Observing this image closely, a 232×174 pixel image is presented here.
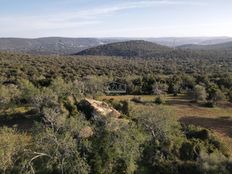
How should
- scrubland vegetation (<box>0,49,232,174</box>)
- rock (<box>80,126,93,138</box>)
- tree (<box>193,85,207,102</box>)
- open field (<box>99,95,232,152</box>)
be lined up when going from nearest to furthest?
scrubland vegetation (<box>0,49,232,174</box>)
rock (<box>80,126,93,138</box>)
open field (<box>99,95,232,152</box>)
tree (<box>193,85,207,102</box>)

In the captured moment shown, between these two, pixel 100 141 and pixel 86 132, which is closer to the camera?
pixel 100 141

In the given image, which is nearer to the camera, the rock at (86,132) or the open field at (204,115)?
the rock at (86,132)

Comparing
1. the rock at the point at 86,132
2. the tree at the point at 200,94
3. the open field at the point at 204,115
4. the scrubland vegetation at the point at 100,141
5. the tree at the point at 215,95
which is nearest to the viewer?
the scrubland vegetation at the point at 100,141

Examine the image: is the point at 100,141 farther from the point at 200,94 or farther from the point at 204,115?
the point at 200,94

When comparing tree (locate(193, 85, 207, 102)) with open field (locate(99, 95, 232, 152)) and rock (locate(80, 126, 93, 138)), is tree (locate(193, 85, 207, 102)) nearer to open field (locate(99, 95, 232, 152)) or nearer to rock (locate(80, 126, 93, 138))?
open field (locate(99, 95, 232, 152))

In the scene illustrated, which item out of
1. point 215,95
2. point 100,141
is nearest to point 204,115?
point 215,95

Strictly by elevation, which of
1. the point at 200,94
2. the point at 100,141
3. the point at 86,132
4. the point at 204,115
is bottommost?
the point at 204,115

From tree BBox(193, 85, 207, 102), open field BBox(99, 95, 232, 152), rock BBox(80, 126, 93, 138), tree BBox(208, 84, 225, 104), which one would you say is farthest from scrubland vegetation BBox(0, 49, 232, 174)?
tree BBox(193, 85, 207, 102)

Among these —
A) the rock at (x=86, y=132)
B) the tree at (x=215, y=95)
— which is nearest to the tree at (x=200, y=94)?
the tree at (x=215, y=95)

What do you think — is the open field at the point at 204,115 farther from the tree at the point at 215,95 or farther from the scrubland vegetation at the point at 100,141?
the tree at the point at 215,95

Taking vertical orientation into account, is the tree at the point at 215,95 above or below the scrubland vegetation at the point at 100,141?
below

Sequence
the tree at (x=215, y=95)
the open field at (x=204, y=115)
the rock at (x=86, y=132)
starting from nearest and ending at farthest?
the rock at (x=86, y=132) < the open field at (x=204, y=115) < the tree at (x=215, y=95)

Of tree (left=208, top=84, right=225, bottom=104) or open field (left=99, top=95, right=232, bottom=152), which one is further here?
tree (left=208, top=84, right=225, bottom=104)
